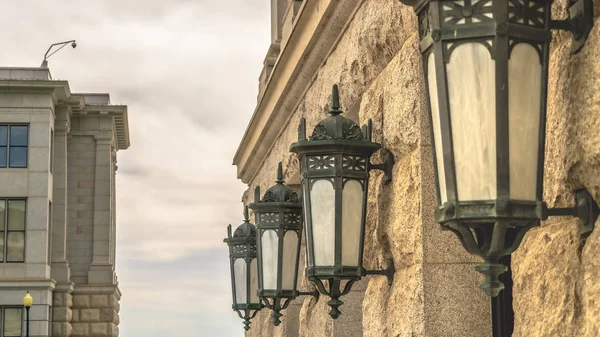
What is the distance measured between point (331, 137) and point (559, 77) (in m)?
2.13

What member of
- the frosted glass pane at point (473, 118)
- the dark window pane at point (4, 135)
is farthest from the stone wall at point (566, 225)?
the dark window pane at point (4, 135)

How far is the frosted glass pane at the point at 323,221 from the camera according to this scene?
5941mm

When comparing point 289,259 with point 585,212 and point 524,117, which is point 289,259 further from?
point 524,117

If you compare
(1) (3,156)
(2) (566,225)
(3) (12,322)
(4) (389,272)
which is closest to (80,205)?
(1) (3,156)

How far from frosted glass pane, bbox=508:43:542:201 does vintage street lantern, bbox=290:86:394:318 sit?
2382 millimetres

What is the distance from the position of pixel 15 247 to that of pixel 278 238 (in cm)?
3156

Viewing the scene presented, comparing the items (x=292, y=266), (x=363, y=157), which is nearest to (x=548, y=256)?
(x=363, y=157)

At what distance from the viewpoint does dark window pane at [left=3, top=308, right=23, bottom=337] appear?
3650cm

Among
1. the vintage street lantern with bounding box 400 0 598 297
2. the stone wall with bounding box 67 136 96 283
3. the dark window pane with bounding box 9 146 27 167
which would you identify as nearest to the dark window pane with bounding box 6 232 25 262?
the dark window pane with bounding box 9 146 27 167

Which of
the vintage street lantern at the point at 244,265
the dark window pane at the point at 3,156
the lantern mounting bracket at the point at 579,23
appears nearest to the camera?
the lantern mounting bracket at the point at 579,23

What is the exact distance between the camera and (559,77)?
3.92m

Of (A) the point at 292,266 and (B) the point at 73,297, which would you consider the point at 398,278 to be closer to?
(A) the point at 292,266

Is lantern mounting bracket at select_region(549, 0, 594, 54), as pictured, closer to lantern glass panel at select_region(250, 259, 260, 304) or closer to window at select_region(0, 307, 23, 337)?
lantern glass panel at select_region(250, 259, 260, 304)

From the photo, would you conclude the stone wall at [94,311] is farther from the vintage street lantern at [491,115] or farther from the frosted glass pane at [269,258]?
the vintage street lantern at [491,115]
